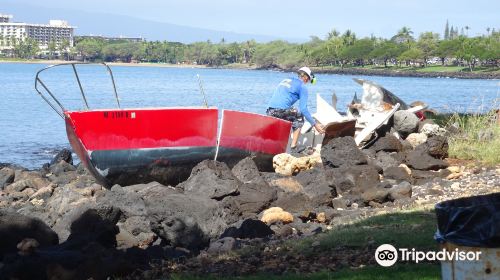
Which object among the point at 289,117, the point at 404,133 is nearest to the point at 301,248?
the point at 289,117

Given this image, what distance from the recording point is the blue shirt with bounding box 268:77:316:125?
19297 mm

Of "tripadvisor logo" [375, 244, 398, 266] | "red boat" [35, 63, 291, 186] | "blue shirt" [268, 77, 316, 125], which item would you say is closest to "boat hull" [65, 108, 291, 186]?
"red boat" [35, 63, 291, 186]

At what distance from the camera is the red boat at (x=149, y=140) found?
16.8 m

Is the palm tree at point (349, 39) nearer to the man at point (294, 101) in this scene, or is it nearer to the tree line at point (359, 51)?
the tree line at point (359, 51)

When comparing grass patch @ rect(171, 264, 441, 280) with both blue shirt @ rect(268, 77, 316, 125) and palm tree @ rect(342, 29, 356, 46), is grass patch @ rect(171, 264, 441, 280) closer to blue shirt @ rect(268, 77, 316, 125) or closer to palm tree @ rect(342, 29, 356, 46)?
blue shirt @ rect(268, 77, 316, 125)

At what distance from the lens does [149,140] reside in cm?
1722

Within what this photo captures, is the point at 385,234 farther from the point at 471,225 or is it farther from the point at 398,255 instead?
the point at 471,225

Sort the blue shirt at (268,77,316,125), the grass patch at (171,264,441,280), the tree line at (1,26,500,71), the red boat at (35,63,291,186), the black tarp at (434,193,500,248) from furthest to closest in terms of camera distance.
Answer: the tree line at (1,26,500,71)
the blue shirt at (268,77,316,125)
the red boat at (35,63,291,186)
the grass patch at (171,264,441,280)
the black tarp at (434,193,500,248)

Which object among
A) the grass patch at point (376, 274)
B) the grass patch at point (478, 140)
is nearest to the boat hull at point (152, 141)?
the grass patch at point (478, 140)

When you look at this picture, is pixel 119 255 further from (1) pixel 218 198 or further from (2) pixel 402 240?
(1) pixel 218 198

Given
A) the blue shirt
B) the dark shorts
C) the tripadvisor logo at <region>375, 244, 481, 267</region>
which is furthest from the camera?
the dark shorts

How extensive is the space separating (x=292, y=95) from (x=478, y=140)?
396cm

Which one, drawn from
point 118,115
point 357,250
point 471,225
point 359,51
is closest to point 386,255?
point 357,250

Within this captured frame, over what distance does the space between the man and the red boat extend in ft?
4.80
